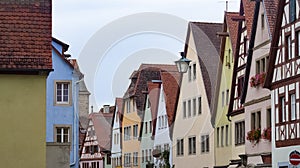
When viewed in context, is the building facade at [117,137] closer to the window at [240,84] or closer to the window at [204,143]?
the window at [204,143]

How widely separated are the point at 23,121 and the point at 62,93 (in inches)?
804

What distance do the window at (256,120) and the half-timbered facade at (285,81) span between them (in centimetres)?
303

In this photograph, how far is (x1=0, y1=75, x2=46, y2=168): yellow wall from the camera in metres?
26.6

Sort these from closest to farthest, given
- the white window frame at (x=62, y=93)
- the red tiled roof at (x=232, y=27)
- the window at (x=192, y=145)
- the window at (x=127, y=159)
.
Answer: the red tiled roof at (x=232, y=27), the white window frame at (x=62, y=93), the window at (x=192, y=145), the window at (x=127, y=159)

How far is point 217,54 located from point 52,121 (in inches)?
423

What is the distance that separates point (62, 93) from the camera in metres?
47.3

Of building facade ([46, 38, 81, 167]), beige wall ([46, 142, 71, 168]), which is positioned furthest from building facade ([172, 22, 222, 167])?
beige wall ([46, 142, 71, 168])

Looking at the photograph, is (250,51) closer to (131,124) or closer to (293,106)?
(293,106)

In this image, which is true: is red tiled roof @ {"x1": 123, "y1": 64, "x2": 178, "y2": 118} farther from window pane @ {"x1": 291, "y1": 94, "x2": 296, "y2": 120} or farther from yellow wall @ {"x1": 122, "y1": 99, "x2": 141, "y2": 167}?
window pane @ {"x1": 291, "y1": 94, "x2": 296, "y2": 120}

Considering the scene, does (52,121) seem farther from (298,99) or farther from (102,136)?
(102,136)

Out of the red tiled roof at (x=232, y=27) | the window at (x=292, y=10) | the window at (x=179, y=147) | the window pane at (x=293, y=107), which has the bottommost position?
the window at (x=179, y=147)

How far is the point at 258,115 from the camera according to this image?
121 ft

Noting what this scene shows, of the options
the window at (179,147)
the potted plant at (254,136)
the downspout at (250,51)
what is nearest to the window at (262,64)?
the downspout at (250,51)

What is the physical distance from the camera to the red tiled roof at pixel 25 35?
2705cm
